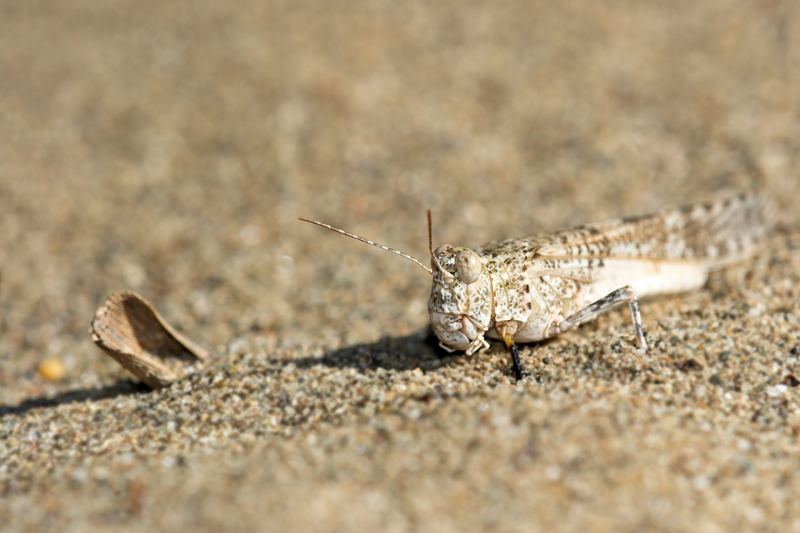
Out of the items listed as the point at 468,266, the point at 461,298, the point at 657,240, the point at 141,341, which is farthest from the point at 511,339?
the point at 141,341

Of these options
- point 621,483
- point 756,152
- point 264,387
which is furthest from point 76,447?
point 756,152

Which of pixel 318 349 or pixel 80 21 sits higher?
pixel 80 21

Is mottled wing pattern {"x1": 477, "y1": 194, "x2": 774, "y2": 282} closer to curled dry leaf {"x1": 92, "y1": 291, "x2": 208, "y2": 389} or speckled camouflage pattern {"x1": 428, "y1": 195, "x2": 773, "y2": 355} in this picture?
speckled camouflage pattern {"x1": 428, "y1": 195, "x2": 773, "y2": 355}

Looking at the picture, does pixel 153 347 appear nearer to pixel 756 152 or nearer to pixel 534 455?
pixel 534 455

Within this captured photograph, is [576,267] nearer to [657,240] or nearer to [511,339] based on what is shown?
[511,339]

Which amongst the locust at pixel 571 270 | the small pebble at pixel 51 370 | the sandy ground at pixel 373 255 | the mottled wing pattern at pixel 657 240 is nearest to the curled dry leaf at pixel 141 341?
the sandy ground at pixel 373 255

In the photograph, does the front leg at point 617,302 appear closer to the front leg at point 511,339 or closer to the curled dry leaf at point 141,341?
the front leg at point 511,339
